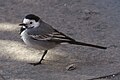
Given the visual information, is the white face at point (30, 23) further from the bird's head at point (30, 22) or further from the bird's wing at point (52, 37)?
the bird's wing at point (52, 37)

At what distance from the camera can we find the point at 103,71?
477 centimetres

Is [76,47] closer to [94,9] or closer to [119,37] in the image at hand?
[119,37]

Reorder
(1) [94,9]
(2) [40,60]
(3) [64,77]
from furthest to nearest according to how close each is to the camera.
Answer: (1) [94,9], (2) [40,60], (3) [64,77]

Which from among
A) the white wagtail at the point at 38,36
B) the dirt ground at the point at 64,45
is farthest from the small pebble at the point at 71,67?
the white wagtail at the point at 38,36

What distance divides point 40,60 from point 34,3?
7.34 ft

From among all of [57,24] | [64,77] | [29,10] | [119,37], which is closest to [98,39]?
[119,37]

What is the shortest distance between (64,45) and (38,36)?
70 centimetres

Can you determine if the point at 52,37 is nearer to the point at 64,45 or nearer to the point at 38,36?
the point at 38,36

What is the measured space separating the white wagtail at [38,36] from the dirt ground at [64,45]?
264mm

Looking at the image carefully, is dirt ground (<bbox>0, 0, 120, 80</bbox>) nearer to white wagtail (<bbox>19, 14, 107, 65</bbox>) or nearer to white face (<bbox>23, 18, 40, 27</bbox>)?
white wagtail (<bbox>19, 14, 107, 65</bbox>)

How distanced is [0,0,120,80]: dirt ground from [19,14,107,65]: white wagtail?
0.87 feet

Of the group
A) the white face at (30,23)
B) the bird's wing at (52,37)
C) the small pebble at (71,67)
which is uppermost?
the white face at (30,23)

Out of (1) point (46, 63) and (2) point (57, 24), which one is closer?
(1) point (46, 63)

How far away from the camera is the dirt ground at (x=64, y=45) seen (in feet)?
15.7
